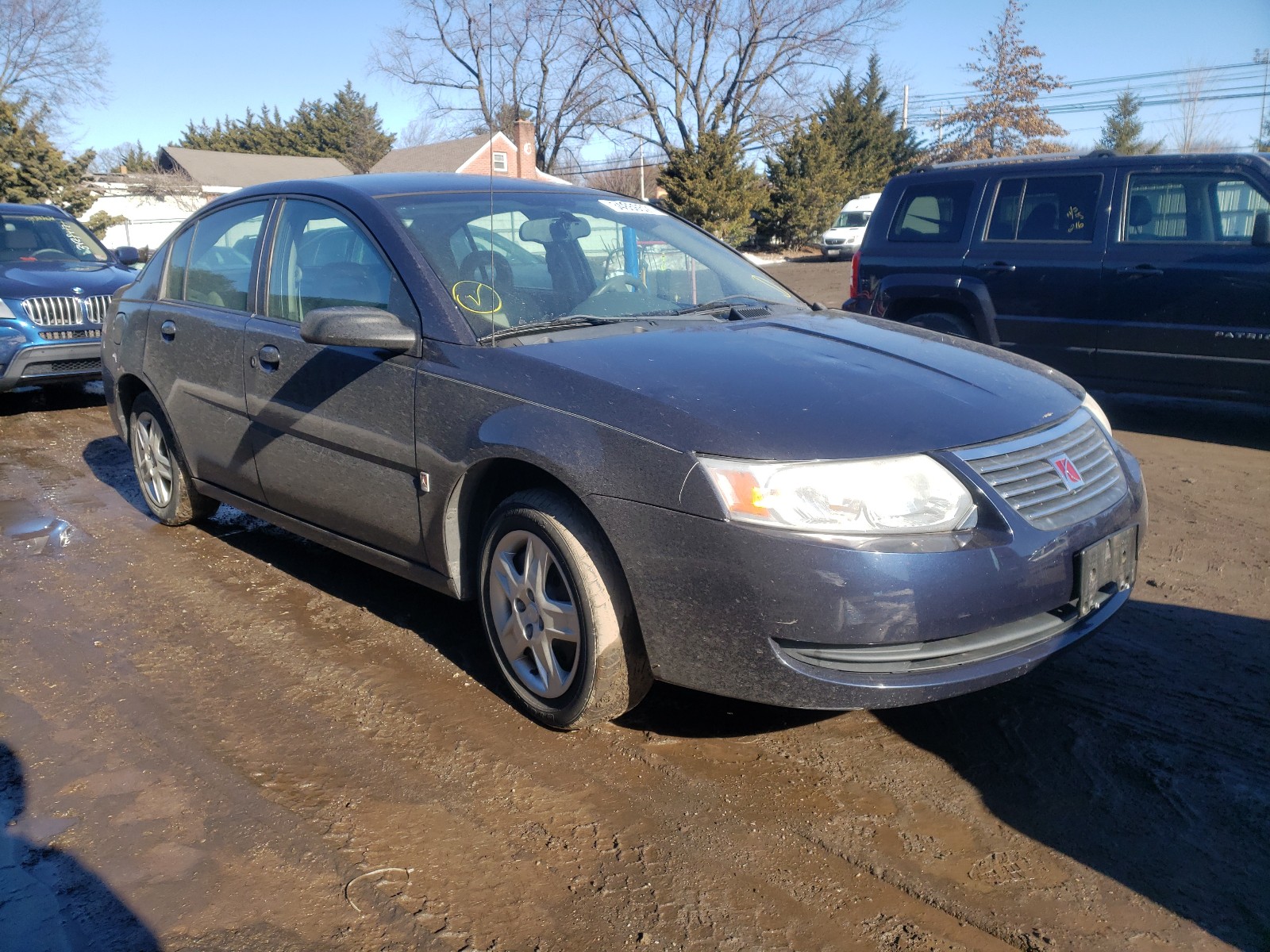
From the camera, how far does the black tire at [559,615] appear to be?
9.88 feet

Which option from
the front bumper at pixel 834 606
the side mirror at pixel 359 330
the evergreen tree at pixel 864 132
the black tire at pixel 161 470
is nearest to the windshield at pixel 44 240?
the black tire at pixel 161 470

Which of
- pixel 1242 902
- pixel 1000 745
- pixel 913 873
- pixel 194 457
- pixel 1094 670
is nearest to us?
pixel 1242 902

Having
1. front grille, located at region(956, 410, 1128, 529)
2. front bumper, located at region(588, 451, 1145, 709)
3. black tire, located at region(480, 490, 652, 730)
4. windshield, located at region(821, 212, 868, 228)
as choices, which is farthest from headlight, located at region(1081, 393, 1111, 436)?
windshield, located at region(821, 212, 868, 228)

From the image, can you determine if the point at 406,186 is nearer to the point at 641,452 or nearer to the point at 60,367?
the point at 641,452

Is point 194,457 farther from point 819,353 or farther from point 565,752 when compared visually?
point 819,353

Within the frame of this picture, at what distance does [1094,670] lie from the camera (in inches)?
141

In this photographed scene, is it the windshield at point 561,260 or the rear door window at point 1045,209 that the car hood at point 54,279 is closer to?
the windshield at point 561,260

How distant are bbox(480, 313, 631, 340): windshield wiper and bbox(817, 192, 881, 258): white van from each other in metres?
29.9

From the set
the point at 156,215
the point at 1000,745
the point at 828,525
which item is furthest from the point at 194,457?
the point at 156,215

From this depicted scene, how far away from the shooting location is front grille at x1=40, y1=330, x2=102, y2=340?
8852mm

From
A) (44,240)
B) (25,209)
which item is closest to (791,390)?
(44,240)

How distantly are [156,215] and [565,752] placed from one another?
1717 inches

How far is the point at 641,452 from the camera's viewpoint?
2.84 metres

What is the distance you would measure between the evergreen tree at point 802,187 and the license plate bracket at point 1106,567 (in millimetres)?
34820
